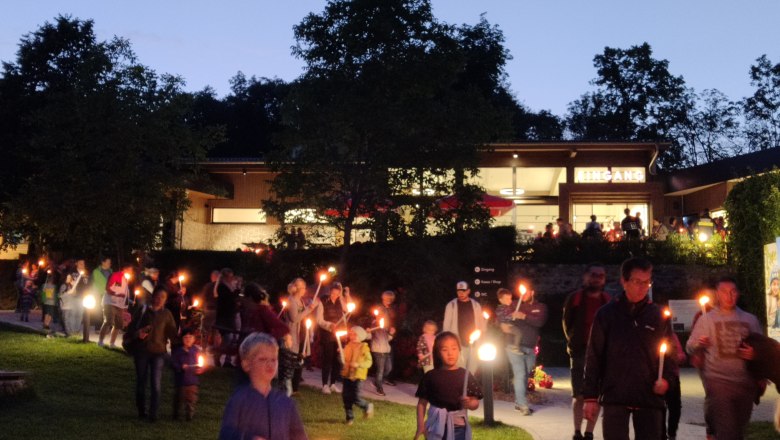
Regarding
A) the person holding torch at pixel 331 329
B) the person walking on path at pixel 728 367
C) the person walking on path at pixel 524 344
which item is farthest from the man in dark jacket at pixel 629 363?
the person holding torch at pixel 331 329

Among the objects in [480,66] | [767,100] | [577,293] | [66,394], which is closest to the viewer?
[577,293]

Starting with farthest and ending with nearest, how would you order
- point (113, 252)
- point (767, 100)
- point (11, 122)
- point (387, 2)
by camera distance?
1. point (767, 100)
2. point (11, 122)
3. point (113, 252)
4. point (387, 2)

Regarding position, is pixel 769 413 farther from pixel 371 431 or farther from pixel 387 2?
pixel 387 2

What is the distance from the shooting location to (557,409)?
1466cm

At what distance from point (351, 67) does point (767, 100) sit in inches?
2010

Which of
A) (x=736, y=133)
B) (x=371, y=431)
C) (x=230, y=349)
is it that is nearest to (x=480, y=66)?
(x=736, y=133)

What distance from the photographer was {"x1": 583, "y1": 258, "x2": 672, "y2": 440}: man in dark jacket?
632 centimetres

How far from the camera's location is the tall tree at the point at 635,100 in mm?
61094

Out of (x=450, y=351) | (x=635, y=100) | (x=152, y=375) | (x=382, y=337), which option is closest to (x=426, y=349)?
(x=382, y=337)

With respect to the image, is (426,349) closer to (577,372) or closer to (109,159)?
(577,372)

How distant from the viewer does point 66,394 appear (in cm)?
1363

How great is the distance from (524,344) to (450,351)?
640 centimetres

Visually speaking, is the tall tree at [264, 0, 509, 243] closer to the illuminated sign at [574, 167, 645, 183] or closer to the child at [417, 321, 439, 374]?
the child at [417, 321, 439, 374]

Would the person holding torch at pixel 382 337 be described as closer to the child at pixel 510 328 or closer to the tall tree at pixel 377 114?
the child at pixel 510 328
